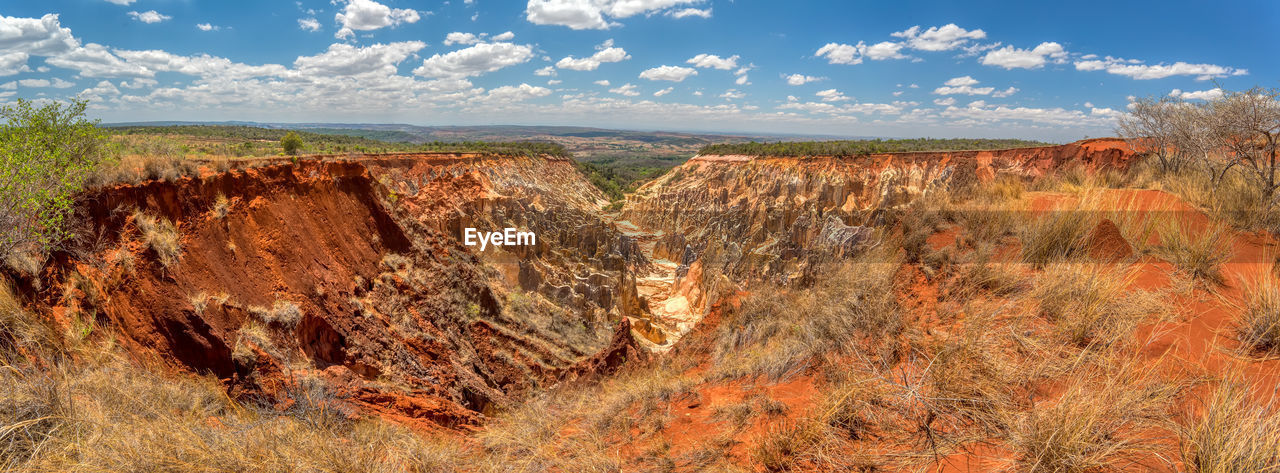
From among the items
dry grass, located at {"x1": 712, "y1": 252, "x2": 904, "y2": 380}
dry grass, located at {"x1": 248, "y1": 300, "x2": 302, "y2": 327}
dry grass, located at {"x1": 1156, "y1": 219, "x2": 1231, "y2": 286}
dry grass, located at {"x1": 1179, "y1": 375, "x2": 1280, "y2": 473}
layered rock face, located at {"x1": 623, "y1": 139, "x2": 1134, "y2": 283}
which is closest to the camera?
dry grass, located at {"x1": 1179, "y1": 375, "x2": 1280, "y2": 473}

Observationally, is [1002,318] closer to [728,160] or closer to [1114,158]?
[1114,158]

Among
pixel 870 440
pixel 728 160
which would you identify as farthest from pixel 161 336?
pixel 728 160

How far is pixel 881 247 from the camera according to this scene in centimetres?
748

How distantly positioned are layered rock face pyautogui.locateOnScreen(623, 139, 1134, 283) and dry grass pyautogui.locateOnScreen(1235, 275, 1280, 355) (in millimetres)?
15119

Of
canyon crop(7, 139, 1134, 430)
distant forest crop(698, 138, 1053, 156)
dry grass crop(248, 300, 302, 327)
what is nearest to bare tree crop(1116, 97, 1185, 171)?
canyon crop(7, 139, 1134, 430)

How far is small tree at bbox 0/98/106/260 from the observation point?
6.06 meters

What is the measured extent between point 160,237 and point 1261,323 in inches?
520

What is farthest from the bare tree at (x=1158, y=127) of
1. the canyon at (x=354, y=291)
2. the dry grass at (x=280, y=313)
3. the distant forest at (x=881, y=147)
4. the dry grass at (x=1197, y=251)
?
the distant forest at (x=881, y=147)

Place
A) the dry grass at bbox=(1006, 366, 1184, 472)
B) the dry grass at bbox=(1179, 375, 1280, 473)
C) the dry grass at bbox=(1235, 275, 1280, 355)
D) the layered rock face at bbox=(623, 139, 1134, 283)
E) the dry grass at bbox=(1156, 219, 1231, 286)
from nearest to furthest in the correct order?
1. the dry grass at bbox=(1179, 375, 1280, 473)
2. the dry grass at bbox=(1006, 366, 1184, 472)
3. the dry grass at bbox=(1235, 275, 1280, 355)
4. the dry grass at bbox=(1156, 219, 1231, 286)
5. the layered rock face at bbox=(623, 139, 1134, 283)

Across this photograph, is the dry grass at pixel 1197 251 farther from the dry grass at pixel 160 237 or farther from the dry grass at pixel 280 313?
the dry grass at pixel 160 237

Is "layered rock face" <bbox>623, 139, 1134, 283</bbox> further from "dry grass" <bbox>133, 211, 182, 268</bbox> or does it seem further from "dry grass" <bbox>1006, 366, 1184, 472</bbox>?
"dry grass" <bbox>133, 211, 182, 268</bbox>

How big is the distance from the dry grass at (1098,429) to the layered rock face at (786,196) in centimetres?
1604

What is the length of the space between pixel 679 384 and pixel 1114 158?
118 feet

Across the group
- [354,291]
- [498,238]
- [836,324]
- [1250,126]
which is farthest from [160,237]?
[1250,126]
